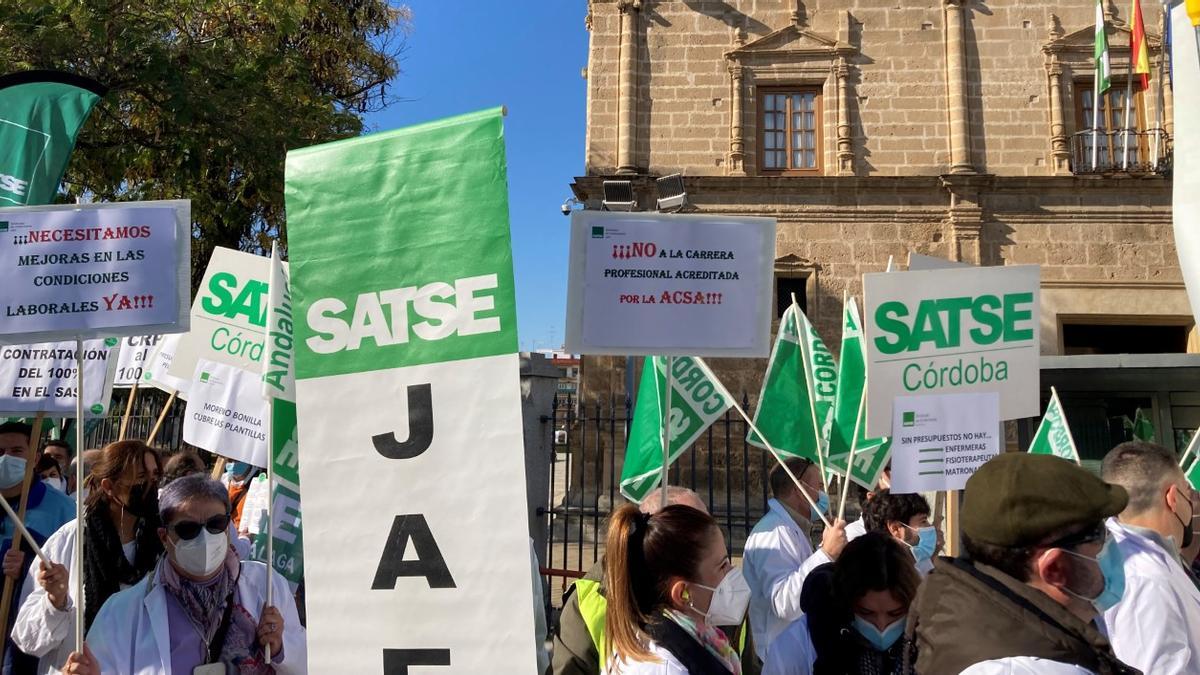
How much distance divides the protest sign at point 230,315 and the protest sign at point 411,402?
267cm

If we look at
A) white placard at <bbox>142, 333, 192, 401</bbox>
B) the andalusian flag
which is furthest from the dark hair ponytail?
the andalusian flag

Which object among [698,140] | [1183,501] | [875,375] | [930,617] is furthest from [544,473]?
[698,140]

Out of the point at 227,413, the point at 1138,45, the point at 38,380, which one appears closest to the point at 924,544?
the point at 227,413

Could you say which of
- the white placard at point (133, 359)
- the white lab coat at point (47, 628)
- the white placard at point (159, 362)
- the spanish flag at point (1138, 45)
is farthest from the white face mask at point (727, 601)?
the spanish flag at point (1138, 45)

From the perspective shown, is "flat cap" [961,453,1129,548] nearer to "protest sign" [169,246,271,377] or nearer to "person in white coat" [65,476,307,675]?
"person in white coat" [65,476,307,675]

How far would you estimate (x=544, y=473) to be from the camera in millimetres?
7516

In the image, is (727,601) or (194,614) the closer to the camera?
(727,601)

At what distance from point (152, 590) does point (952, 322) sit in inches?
150

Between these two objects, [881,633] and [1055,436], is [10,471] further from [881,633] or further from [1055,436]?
[1055,436]

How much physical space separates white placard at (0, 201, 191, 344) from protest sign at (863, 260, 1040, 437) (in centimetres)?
318

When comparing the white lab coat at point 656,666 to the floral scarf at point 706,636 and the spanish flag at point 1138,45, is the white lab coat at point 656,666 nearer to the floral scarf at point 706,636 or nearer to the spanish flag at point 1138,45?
the floral scarf at point 706,636

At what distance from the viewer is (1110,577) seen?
6.75 ft

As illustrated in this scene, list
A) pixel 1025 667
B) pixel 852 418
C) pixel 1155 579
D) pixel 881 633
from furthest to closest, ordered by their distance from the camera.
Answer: pixel 852 418, pixel 881 633, pixel 1155 579, pixel 1025 667

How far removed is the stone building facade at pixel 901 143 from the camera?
1524 centimetres
